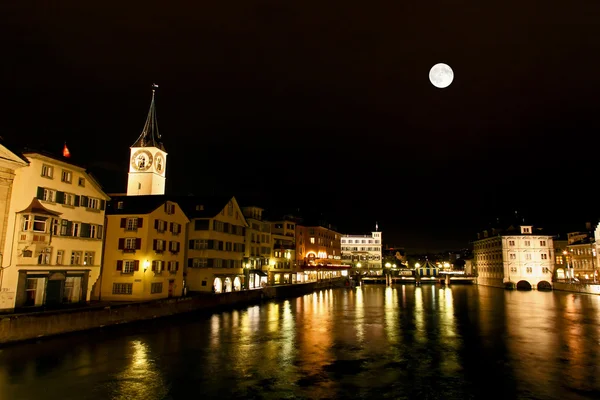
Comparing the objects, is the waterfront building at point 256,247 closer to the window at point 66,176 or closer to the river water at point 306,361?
the river water at point 306,361

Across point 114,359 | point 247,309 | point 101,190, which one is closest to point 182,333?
point 114,359

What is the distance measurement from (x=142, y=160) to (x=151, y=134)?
7697 millimetres

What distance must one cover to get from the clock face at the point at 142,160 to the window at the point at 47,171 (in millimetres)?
59263

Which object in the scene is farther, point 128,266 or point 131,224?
point 131,224

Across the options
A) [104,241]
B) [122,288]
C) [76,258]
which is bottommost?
[122,288]

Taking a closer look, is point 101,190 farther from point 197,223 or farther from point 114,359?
point 114,359

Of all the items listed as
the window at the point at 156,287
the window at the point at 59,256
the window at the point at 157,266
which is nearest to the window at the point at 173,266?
the window at the point at 157,266

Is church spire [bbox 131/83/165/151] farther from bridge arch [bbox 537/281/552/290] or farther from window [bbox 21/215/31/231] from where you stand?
bridge arch [bbox 537/281/552/290]

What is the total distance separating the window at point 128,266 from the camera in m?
49.2

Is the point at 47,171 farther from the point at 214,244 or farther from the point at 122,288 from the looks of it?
the point at 214,244

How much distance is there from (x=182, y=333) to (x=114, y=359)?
1065cm

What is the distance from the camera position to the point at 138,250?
49.9 m

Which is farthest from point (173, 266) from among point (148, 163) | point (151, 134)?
point (151, 134)

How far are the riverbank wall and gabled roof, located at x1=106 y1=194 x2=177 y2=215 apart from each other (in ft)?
37.8
